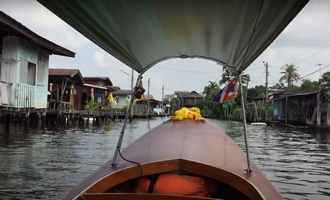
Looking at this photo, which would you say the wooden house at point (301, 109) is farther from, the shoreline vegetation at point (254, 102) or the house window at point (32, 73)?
the house window at point (32, 73)

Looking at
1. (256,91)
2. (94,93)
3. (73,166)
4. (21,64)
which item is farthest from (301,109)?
(256,91)

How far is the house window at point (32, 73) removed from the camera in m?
20.0

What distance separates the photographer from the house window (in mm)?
19977

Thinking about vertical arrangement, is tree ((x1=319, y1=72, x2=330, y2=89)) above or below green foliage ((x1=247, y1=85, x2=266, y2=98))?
below

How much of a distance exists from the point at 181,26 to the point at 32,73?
17.1 m

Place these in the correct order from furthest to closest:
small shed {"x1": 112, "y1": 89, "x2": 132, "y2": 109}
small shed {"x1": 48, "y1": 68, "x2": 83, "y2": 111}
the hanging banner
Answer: small shed {"x1": 112, "y1": 89, "x2": 132, "y2": 109} → small shed {"x1": 48, "y1": 68, "x2": 83, "y2": 111} → the hanging banner

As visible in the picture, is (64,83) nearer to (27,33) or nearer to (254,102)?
(27,33)

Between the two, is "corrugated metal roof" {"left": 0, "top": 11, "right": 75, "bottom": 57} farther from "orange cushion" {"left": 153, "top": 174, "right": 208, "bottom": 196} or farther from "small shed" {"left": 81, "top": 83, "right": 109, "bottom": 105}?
"small shed" {"left": 81, "top": 83, "right": 109, "bottom": 105}

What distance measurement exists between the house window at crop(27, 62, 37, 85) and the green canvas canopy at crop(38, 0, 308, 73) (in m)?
15.4

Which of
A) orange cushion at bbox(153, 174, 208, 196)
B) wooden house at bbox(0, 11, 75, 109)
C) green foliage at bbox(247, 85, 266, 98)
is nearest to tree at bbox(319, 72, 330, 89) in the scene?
wooden house at bbox(0, 11, 75, 109)

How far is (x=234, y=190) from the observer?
4.11m

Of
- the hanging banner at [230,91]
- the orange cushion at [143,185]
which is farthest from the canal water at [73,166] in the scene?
the orange cushion at [143,185]

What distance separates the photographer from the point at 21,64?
18438 mm

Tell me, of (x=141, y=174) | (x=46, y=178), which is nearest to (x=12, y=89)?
(x=46, y=178)
